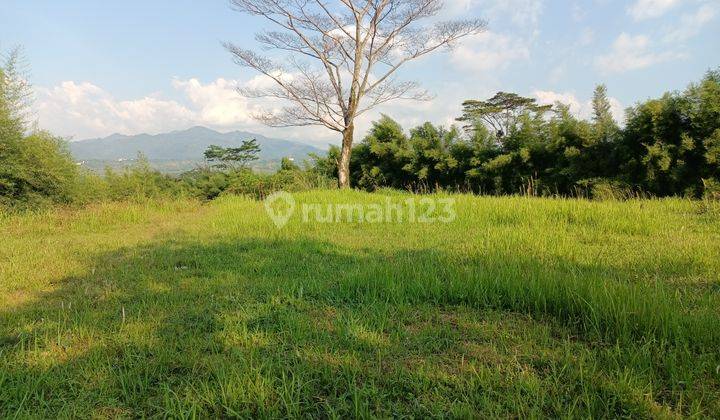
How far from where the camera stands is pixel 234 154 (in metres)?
32.9

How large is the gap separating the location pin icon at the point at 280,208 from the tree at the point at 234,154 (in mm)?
24258

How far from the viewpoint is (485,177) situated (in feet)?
39.7

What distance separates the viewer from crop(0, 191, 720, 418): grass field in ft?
5.43

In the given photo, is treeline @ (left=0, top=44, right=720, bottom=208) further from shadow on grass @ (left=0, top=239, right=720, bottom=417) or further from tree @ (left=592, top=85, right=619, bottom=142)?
shadow on grass @ (left=0, top=239, right=720, bottom=417)

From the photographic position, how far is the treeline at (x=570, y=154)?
24.9ft

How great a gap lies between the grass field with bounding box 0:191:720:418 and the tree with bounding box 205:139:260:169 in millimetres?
28315

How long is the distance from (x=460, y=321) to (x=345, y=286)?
3.02ft

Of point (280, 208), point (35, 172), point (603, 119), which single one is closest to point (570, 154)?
point (603, 119)

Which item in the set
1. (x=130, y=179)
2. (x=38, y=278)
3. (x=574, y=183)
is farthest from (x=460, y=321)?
(x=130, y=179)

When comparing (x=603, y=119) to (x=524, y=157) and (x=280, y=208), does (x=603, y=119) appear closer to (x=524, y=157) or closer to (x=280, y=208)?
(x=524, y=157)

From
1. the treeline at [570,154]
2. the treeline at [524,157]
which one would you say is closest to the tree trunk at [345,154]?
the treeline at [524,157]

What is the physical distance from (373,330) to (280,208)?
5.65 metres

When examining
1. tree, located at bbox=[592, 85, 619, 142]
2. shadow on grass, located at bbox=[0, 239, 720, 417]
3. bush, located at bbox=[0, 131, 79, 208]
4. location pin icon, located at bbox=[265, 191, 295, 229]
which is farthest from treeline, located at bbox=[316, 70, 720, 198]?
bush, located at bbox=[0, 131, 79, 208]

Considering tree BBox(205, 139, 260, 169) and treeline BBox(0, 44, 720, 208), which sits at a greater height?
tree BBox(205, 139, 260, 169)
